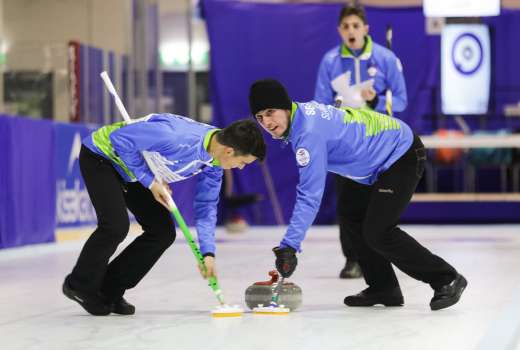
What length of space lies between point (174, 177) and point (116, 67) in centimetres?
785

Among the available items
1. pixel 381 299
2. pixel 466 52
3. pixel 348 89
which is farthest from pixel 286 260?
pixel 466 52

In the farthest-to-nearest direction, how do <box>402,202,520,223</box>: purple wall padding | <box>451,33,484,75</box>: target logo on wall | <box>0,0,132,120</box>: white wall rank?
<box>402,202,520,223</box>: purple wall padding → <box>451,33,484,75</box>: target logo on wall → <box>0,0,132,120</box>: white wall

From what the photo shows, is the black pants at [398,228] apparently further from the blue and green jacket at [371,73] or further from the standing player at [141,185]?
the blue and green jacket at [371,73]

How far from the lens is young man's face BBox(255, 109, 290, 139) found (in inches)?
181

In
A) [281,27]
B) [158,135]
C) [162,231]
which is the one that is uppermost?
[281,27]

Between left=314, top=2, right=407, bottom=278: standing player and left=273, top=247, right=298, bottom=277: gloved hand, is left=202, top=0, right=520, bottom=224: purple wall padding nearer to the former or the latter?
left=314, top=2, right=407, bottom=278: standing player

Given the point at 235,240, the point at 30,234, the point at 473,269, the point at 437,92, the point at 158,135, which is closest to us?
→ the point at 158,135

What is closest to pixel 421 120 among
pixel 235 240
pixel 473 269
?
pixel 235 240

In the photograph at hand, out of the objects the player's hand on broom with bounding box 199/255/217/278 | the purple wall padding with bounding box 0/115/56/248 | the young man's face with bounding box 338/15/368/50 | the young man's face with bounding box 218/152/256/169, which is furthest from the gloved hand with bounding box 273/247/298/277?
the purple wall padding with bounding box 0/115/56/248

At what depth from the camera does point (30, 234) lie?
9523 millimetres

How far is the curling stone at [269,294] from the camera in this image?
16.3ft

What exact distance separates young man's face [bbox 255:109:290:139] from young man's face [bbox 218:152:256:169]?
26 centimetres

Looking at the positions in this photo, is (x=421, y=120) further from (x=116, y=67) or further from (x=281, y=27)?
(x=116, y=67)

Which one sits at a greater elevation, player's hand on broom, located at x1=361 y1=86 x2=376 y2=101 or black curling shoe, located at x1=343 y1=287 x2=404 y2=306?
player's hand on broom, located at x1=361 y1=86 x2=376 y2=101
